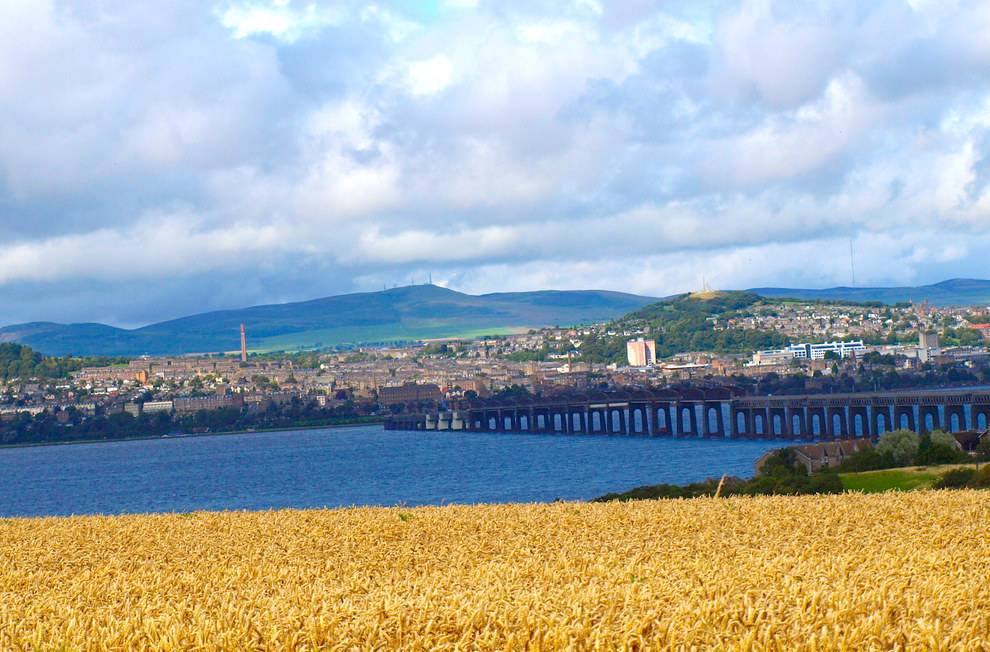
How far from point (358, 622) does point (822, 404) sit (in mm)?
148752

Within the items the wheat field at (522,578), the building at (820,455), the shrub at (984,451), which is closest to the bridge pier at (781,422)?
the building at (820,455)

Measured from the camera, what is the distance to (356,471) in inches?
4574

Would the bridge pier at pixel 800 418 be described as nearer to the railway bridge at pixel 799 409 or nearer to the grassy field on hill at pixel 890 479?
the railway bridge at pixel 799 409

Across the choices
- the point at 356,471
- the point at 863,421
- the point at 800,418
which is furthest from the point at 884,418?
the point at 356,471

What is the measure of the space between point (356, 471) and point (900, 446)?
5549cm

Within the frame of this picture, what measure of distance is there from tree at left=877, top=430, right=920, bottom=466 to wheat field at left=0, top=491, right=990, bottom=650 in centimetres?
4561

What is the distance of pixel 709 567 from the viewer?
11.9m

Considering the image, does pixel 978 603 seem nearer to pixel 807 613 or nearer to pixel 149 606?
pixel 807 613

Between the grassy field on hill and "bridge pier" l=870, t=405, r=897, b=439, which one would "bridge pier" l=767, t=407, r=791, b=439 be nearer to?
"bridge pier" l=870, t=405, r=897, b=439

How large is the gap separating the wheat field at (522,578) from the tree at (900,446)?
45610mm

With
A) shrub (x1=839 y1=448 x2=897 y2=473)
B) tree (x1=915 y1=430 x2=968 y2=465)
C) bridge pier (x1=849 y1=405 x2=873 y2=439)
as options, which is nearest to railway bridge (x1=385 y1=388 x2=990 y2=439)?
bridge pier (x1=849 y1=405 x2=873 y2=439)

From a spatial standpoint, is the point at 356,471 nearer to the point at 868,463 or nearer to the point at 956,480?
the point at 868,463

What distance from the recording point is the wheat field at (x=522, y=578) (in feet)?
27.7

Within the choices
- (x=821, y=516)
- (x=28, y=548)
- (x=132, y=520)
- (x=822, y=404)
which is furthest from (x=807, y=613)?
(x=822, y=404)
